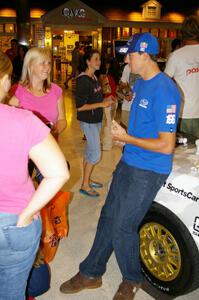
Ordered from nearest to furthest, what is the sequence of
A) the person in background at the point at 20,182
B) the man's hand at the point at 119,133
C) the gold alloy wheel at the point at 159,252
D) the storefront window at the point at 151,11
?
the person in background at the point at 20,182 → the man's hand at the point at 119,133 → the gold alloy wheel at the point at 159,252 → the storefront window at the point at 151,11

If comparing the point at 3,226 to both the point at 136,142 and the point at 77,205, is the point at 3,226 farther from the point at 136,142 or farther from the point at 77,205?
the point at 77,205

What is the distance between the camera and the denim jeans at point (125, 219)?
2395 millimetres

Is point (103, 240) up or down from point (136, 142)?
down

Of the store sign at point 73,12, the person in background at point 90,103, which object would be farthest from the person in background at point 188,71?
the store sign at point 73,12

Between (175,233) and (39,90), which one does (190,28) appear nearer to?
(39,90)

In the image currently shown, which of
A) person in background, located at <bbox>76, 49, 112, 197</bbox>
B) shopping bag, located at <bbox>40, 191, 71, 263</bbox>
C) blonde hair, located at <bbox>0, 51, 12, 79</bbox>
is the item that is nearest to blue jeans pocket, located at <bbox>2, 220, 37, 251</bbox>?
blonde hair, located at <bbox>0, 51, 12, 79</bbox>

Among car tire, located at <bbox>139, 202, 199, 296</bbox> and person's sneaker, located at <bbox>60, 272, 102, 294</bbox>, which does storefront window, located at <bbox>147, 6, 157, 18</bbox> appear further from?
person's sneaker, located at <bbox>60, 272, 102, 294</bbox>

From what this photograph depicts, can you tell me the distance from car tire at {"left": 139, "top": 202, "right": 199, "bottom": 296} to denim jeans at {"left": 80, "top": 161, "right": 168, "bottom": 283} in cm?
A: 16

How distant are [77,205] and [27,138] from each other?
Answer: 9.82 ft

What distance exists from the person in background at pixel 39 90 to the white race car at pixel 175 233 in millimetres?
1104

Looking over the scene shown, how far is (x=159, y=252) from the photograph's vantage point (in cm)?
271

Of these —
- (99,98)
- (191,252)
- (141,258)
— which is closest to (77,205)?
(99,98)

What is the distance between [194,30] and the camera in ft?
11.6

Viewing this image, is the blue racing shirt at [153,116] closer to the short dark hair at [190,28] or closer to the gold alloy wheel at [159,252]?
the gold alloy wheel at [159,252]
